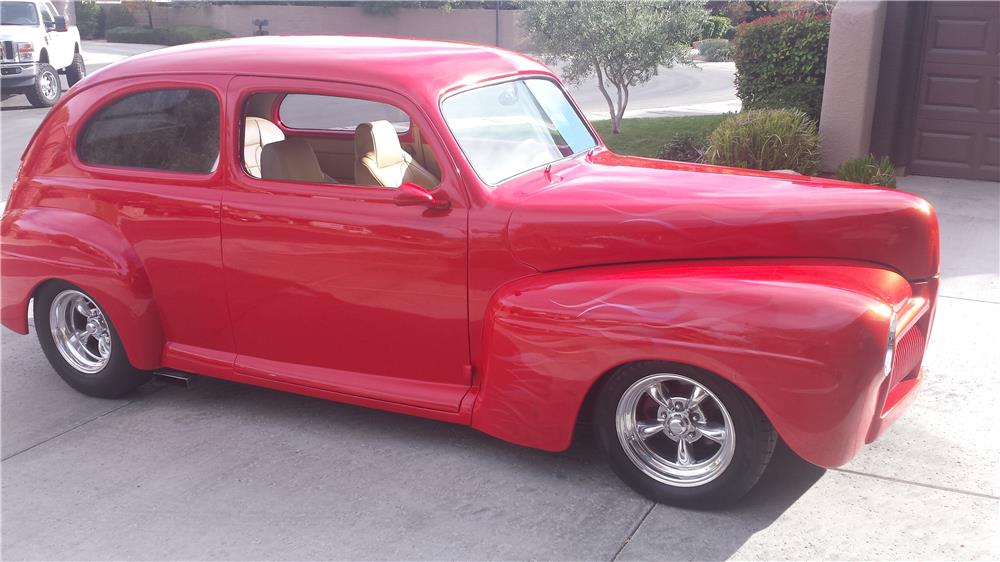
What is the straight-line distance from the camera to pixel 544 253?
3.92m

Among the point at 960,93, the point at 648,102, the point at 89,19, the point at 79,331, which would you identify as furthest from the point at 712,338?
the point at 89,19

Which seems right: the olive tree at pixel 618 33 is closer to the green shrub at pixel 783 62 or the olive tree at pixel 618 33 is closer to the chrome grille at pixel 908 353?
the green shrub at pixel 783 62

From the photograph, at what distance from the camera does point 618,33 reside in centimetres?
1322

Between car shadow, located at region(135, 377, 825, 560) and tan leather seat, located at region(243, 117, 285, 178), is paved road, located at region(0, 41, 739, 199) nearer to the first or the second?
tan leather seat, located at region(243, 117, 285, 178)

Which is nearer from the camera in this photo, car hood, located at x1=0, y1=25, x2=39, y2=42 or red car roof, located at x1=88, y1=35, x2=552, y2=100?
red car roof, located at x1=88, y1=35, x2=552, y2=100

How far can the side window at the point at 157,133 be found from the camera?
456 centimetres

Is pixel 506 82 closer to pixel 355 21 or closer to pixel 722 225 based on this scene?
pixel 722 225

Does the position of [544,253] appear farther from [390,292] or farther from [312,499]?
[312,499]

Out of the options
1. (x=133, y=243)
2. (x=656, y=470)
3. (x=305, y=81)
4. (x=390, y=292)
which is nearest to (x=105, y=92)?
(x=133, y=243)

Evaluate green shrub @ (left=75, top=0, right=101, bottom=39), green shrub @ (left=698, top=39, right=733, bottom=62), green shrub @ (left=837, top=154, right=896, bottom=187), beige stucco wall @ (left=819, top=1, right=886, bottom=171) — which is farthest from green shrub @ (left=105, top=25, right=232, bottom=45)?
green shrub @ (left=837, top=154, right=896, bottom=187)

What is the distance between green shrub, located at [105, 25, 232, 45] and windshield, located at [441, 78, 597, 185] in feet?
117

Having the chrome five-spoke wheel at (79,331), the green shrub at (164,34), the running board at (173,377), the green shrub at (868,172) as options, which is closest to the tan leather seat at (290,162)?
the running board at (173,377)

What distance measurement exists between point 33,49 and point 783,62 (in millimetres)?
13832

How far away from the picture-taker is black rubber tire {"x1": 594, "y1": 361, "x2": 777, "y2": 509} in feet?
11.7
